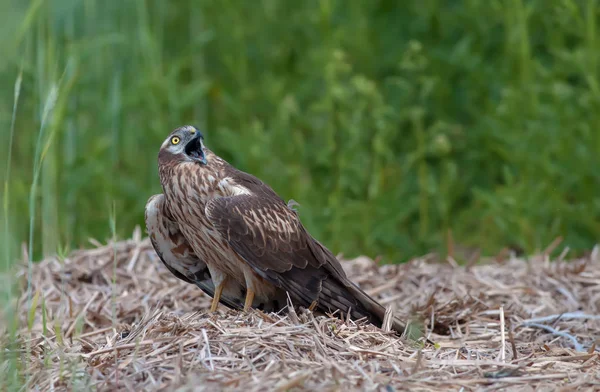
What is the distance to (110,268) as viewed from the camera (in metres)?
5.50

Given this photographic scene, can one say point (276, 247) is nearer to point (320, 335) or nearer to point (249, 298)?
point (249, 298)

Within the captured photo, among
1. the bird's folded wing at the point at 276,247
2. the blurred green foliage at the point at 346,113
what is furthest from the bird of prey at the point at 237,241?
the blurred green foliage at the point at 346,113

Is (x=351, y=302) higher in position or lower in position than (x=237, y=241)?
lower

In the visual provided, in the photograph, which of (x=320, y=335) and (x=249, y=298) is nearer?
(x=320, y=335)

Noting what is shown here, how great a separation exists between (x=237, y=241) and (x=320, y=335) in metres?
0.85

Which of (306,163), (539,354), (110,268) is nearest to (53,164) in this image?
(110,268)

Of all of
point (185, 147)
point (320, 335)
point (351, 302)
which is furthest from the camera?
point (185, 147)

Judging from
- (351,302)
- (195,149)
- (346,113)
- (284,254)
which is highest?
(195,149)

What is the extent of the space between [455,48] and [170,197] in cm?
395

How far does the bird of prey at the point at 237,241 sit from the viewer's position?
14.1 ft

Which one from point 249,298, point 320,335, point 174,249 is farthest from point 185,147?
point 320,335

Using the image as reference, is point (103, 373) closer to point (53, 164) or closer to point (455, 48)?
point (53, 164)

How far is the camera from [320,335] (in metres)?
3.59

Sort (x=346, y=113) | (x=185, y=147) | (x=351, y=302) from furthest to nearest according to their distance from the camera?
(x=346, y=113) < (x=185, y=147) < (x=351, y=302)
